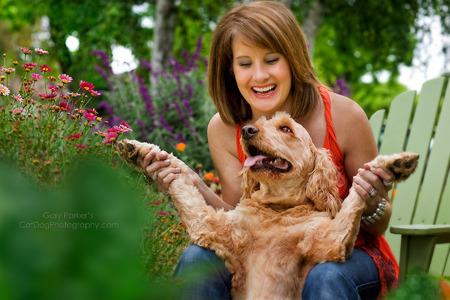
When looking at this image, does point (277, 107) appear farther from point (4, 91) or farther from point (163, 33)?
point (163, 33)

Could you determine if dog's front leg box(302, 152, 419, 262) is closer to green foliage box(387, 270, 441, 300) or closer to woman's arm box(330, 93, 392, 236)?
woman's arm box(330, 93, 392, 236)

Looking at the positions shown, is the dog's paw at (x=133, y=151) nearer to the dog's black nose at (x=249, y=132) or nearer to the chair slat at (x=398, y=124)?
the dog's black nose at (x=249, y=132)

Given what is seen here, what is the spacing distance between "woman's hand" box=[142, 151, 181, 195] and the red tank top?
1.68 ft

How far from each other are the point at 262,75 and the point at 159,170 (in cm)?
68

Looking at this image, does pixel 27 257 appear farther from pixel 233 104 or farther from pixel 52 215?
pixel 233 104

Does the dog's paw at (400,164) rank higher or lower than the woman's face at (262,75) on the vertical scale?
lower

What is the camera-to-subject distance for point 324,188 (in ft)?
7.45

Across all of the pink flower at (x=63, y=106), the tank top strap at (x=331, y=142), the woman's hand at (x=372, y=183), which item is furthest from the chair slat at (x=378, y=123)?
the pink flower at (x=63, y=106)

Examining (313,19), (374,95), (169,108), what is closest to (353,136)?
(169,108)

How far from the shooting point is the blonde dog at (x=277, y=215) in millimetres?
2117

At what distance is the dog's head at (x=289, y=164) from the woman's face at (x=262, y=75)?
0.73ft

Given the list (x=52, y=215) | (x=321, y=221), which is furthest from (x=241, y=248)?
(x=52, y=215)

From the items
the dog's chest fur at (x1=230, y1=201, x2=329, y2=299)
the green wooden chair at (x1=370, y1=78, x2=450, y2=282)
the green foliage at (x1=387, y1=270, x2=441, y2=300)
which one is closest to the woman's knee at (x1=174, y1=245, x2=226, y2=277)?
the dog's chest fur at (x1=230, y1=201, x2=329, y2=299)

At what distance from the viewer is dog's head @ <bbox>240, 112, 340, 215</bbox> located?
2.25 m
